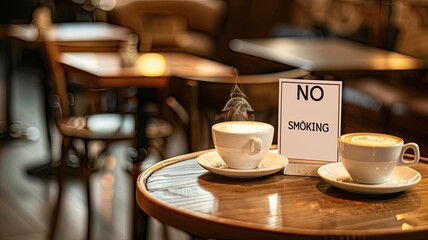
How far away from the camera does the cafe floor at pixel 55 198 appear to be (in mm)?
3607

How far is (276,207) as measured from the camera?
5.06 feet

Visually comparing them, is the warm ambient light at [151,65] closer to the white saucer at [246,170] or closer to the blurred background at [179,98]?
the blurred background at [179,98]

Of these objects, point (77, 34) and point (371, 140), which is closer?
point (371, 140)

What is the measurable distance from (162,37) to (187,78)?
1.29m

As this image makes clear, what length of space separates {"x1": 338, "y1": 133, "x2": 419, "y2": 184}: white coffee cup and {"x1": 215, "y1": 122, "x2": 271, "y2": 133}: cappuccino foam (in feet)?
0.69

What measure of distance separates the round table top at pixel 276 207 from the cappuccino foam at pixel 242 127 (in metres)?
0.12

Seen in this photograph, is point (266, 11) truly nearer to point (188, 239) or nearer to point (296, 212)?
point (188, 239)

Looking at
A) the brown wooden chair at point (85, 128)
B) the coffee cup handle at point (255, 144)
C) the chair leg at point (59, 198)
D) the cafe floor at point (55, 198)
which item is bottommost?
the cafe floor at point (55, 198)

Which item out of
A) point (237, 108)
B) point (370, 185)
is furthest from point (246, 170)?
point (370, 185)

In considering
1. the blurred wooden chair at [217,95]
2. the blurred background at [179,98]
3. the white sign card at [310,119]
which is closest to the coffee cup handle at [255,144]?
the white sign card at [310,119]

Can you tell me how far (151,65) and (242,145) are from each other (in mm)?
2090

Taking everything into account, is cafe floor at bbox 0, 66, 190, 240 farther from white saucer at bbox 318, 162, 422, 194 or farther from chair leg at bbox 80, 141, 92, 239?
white saucer at bbox 318, 162, 422, 194

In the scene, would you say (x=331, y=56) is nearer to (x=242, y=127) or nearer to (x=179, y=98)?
(x=179, y=98)

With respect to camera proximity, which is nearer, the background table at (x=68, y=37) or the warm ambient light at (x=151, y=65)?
the warm ambient light at (x=151, y=65)
